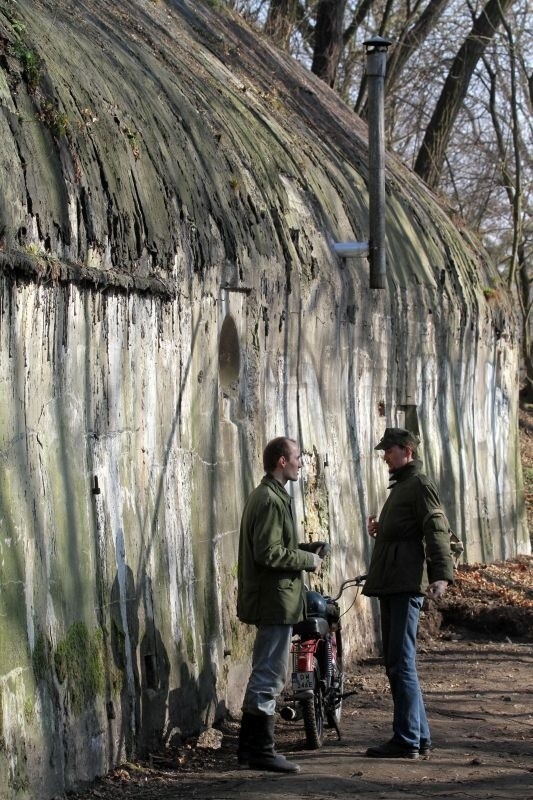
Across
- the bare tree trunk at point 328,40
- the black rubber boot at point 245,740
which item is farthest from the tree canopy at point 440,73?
the black rubber boot at point 245,740

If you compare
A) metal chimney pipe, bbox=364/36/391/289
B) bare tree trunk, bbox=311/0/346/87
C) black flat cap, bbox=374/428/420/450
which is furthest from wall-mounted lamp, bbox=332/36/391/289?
bare tree trunk, bbox=311/0/346/87

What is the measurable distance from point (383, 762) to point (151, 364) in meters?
2.54

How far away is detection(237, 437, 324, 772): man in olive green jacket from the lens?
22.8 ft

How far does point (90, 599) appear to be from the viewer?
21.6 feet

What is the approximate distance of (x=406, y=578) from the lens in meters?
7.36

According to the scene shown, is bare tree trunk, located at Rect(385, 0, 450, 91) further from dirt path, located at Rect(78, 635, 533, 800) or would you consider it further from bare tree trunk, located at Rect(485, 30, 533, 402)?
dirt path, located at Rect(78, 635, 533, 800)

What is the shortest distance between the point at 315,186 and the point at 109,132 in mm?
3843

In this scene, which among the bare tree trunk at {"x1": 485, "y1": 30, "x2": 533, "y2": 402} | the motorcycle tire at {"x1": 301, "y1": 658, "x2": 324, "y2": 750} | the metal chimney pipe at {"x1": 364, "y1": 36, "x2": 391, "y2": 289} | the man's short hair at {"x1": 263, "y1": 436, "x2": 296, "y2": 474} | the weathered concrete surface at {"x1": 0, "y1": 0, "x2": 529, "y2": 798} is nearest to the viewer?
the weathered concrete surface at {"x1": 0, "y1": 0, "x2": 529, "y2": 798}

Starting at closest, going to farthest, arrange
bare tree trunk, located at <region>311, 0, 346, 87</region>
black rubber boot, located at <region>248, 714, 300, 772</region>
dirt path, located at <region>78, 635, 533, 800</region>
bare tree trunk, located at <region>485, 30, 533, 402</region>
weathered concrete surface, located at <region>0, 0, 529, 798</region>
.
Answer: weathered concrete surface, located at <region>0, 0, 529, 798</region>, dirt path, located at <region>78, 635, 533, 800</region>, black rubber boot, located at <region>248, 714, 300, 772</region>, bare tree trunk, located at <region>485, 30, 533, 402</region>, bare tree trunk, located at <region>311, 0, 346, 87</region>

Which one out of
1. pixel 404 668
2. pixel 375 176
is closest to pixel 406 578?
pixel 404 668

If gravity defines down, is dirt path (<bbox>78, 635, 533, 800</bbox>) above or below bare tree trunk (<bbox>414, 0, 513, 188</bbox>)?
below

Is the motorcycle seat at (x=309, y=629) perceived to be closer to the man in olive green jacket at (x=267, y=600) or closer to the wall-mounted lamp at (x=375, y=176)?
the man in olive green jacket at (x=267, y=600)

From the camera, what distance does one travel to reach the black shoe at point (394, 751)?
7.32m

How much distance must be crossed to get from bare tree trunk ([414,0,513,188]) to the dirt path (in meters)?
12.2
